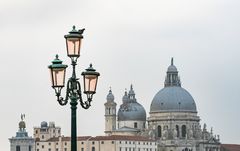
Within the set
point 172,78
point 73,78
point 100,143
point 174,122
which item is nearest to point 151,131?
point 174,122

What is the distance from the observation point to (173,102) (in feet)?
559

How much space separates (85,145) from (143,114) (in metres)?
17.7

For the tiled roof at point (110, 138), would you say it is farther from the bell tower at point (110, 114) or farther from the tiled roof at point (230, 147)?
the tiled roof at point (230, 147)

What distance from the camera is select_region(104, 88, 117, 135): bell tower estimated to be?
17788cm

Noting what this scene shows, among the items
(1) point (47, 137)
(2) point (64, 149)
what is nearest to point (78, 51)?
(2) point (64, 149)

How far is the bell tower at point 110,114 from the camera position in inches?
7003

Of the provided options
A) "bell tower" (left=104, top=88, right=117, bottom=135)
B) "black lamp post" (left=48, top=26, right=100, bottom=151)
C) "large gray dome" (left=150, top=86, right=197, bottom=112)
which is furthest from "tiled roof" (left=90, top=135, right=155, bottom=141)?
"black lamp post" (left=48, top=26, right=100, bottom=151)

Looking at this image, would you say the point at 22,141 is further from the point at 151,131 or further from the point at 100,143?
the point at 151,131

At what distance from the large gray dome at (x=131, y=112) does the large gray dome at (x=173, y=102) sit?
6.18 m

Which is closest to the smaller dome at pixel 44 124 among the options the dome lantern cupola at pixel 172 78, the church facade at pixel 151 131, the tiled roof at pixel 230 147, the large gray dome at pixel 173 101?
the church facade at pixel 151 131

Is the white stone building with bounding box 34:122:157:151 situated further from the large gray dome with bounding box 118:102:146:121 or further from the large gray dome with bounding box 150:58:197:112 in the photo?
the large gray dome with bounding box 118:102:146:121

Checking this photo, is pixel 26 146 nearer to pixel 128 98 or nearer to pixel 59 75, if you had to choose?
pixel 128 98

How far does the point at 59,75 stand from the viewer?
21891 mm

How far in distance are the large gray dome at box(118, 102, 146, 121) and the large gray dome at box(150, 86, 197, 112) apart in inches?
243
